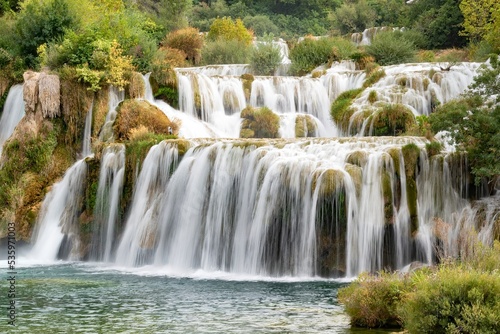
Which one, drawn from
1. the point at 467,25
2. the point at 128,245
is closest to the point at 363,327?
the point at 128,245

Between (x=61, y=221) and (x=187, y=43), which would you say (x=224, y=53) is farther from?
(x=61, y=221)

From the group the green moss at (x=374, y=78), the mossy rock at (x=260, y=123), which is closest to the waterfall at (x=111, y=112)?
the mossy rock at (x=260, y=123)

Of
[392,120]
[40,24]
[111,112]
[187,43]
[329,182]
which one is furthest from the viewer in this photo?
[187,43]

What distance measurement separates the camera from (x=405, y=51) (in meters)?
45.1

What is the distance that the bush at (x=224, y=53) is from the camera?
5006 centimetres

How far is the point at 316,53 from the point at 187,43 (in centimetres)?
900

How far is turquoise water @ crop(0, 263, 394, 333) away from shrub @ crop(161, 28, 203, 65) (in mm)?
25771

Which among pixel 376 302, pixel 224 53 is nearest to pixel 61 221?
pixel 376 302

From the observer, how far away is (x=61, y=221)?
33.5 metres

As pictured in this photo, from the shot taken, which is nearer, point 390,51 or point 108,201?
point 108,201

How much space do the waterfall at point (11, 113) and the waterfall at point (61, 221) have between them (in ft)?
17.2

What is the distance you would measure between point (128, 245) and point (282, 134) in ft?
29.8

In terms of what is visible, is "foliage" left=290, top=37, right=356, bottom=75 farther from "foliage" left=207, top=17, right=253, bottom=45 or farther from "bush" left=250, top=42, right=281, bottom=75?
"foliage" left=207, top=17, right=253, bottom=45

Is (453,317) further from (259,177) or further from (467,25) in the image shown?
(467,25)
